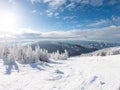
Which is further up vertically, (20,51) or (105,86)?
(20,51)

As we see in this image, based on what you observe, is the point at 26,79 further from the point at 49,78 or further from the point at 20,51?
the point at 20,51

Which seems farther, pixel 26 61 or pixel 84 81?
pixel 26 61

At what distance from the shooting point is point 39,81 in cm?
1995

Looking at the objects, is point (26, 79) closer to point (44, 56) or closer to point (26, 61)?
point (26, 61)

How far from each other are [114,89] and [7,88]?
37.8 feet

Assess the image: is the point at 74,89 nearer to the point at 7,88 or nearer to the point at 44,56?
the point at 7,88

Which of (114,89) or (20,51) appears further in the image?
(20,51)

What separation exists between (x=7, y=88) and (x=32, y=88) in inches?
102

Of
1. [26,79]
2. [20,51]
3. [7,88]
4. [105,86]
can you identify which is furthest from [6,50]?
[105,86]

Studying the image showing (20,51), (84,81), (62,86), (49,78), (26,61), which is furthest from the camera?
(20,51)

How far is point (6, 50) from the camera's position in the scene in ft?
150

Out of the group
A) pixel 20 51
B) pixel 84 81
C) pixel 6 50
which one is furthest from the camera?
pixel 6 50

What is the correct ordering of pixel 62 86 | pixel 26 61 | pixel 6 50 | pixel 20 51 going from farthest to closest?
pixel 6 50 → pixel 20 51 → pixel 26 61 → pixel 62 86

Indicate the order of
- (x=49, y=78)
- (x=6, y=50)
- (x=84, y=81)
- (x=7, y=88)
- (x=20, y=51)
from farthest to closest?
(x=6, y=50) < (x=20, y=51) < (x=49, y=78) < (x=84, y=81) < (x=7, y=88)
